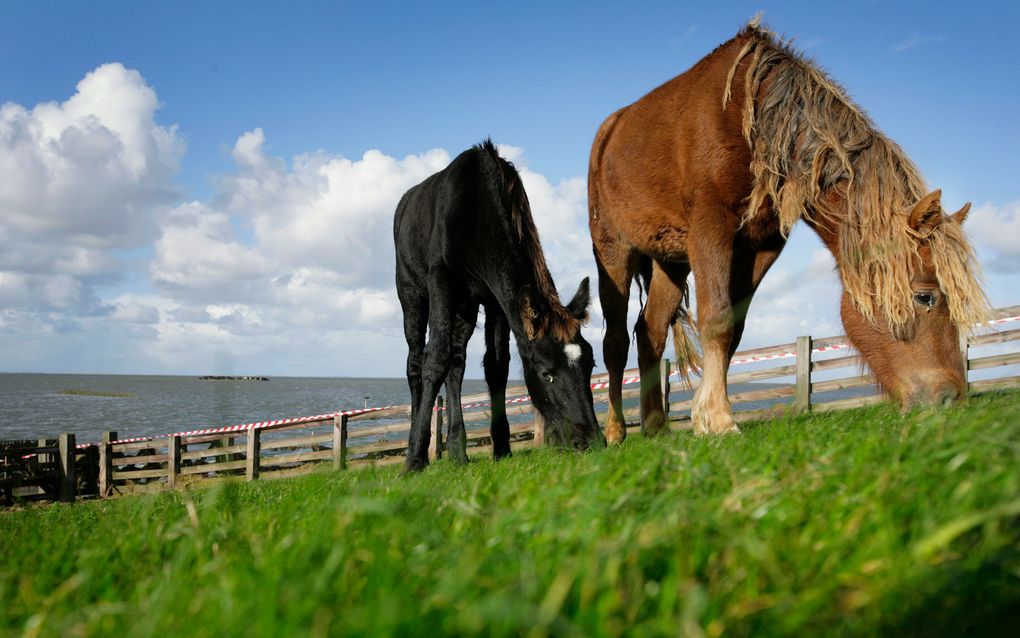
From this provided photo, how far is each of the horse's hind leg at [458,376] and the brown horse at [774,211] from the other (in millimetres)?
1364

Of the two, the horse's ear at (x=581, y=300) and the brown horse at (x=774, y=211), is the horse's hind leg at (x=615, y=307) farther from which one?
the horse's ear at (x=581, y=300)

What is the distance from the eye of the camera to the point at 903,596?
107 cm

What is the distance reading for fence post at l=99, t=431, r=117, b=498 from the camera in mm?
17281

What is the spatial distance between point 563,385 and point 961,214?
2.75m

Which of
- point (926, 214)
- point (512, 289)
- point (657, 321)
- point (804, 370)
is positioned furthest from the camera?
point (804, 370)

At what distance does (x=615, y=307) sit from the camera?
646 cm

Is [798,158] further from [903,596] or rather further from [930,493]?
[903,596]

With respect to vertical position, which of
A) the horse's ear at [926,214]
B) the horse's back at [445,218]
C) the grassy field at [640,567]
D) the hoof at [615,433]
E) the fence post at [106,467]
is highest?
the horse's back at [445,218]

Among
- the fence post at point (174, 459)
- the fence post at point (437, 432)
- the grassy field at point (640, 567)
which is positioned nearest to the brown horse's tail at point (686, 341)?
the grassy field at point (640, 567)

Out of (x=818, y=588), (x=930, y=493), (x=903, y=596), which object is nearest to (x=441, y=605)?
(x=818, y=588)

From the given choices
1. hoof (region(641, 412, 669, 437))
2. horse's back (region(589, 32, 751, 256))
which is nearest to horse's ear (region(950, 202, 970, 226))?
horse's back (region(589, 32, 751, 256))

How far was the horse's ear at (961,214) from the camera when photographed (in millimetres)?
4001

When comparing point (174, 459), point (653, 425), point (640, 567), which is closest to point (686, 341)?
point (653, 425)

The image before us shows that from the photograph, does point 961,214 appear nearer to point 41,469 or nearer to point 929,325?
point 929,325
